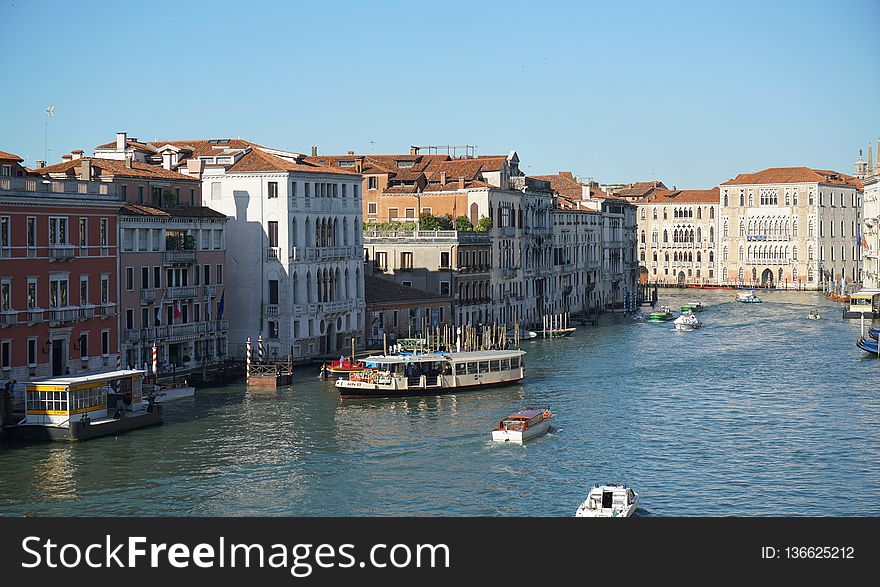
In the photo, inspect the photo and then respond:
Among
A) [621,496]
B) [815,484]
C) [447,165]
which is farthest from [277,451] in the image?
[447,165]

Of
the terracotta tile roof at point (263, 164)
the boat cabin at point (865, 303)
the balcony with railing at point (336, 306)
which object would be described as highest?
the terracotta tile roof at point (263, 164)

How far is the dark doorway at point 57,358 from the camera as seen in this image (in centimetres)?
2872

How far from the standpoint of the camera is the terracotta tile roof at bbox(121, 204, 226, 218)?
108 ft

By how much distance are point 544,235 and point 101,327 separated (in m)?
29.7

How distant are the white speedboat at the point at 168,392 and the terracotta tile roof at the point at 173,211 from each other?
14.8 ft

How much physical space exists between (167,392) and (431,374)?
6.68 meters

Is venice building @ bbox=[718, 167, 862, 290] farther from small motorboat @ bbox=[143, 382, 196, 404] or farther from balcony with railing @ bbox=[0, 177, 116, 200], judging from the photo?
balcony with railing @ bbox=[0, 177, 116, 200]

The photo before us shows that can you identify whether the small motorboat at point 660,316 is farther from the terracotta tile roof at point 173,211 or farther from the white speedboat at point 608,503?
the white speedboat at point 608,503

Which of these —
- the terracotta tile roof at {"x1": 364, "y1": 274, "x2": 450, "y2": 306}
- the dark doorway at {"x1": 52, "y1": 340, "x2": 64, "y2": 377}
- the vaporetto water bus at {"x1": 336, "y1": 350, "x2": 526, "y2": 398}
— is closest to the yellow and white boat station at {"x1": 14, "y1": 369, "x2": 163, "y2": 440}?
the dark doorway at {"x1": 52, "y1": 340, "x2": 64, "y2": 377}

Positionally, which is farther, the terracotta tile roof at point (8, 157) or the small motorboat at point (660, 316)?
the small motorboat at point (660, 316)

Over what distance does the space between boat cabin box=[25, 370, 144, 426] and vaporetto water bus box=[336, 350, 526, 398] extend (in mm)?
6454

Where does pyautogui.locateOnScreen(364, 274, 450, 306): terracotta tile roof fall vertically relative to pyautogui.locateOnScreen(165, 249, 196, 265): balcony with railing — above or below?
below

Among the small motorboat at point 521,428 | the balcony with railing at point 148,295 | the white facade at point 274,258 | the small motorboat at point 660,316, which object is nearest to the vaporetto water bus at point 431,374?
the white facade at point 274,258

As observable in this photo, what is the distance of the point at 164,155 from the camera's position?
3991 centimetres
